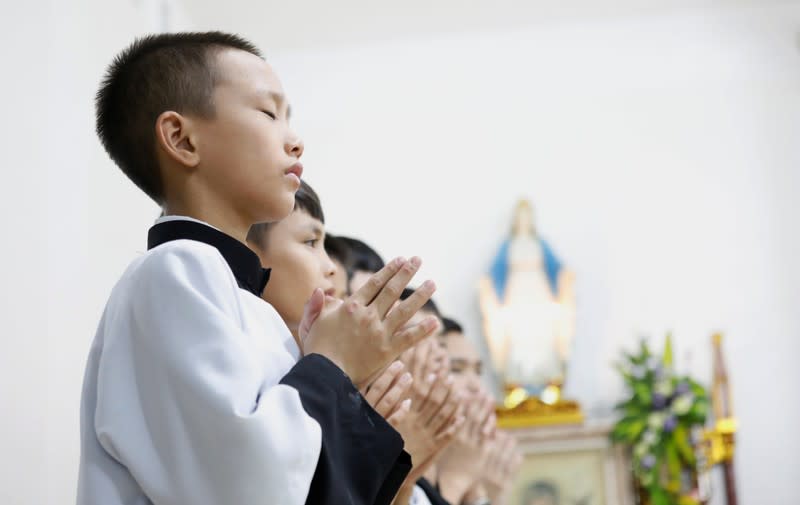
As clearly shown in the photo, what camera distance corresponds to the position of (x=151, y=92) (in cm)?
165

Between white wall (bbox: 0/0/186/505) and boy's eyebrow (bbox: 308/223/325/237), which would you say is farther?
white wall (bbox: 0/0/186/505)

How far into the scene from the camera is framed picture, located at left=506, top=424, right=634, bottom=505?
6.59 m

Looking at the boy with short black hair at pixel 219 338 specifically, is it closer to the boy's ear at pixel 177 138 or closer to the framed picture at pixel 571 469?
the boy's ear at pixel 177 138

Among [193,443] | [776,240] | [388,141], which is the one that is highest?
[388,141]

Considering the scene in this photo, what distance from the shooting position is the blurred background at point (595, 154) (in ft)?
23.7

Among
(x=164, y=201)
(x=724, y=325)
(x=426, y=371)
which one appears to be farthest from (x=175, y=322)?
(x=724, y=325)

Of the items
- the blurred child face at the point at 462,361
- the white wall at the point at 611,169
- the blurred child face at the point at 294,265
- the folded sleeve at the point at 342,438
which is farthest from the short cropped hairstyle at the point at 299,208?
the white wall at the point at 611,169

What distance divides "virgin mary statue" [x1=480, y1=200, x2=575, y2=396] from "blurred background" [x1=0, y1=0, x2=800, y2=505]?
0.22 m

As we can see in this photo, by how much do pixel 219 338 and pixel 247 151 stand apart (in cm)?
38

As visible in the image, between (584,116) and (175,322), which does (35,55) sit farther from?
(584,116)

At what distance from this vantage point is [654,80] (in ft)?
25.2

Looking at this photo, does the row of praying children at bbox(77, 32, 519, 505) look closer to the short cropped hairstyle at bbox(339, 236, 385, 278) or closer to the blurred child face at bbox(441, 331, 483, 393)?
the short cropped hairstyle at bbox(339, 236, 385, 278)

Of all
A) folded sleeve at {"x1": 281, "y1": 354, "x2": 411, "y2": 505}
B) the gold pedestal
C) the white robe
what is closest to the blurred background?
the gold pedestal

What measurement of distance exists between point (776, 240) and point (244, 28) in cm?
Answer: 417
